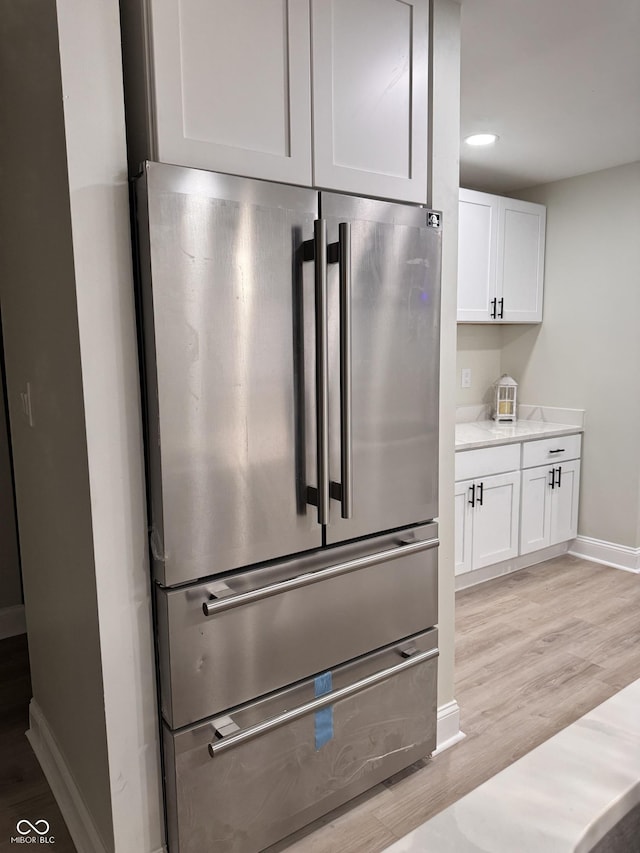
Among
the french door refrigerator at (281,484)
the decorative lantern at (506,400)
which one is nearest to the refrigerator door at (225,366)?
the french door refrigerator at (281,484)

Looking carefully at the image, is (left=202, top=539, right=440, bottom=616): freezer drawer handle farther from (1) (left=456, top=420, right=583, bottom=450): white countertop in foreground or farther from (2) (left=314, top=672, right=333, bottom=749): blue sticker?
(1) (left=456, top=420, right=583, bottom=450): white countertop in foreground

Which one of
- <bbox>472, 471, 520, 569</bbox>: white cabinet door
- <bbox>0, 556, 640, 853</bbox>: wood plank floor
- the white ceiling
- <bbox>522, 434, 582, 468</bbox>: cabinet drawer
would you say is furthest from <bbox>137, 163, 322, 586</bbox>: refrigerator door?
<bbox>522, 434, 582, 468</bbox>: cabinet drawer

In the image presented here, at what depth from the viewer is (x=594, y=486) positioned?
3.84 m

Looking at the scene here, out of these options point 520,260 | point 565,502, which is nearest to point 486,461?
point 565,502

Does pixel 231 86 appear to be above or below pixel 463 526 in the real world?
above

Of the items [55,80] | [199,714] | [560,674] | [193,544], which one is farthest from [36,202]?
[560,674]

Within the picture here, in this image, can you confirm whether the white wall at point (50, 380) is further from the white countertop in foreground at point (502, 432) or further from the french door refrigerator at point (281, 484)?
the white countertop in foreground at point (502, 432)

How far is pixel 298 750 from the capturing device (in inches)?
65.1

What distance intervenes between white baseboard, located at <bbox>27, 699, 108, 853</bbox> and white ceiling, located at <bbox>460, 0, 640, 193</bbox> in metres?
2.53

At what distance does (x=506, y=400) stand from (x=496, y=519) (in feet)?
3.27

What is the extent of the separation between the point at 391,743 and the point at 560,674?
1.05m

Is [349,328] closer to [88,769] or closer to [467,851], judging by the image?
[467,851]

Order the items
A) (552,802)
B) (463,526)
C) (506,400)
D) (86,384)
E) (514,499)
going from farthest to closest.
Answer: (506,400) → (514,499) → (463,526) → (86,384) → (552,802)

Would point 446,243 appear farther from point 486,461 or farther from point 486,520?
point 486,520
